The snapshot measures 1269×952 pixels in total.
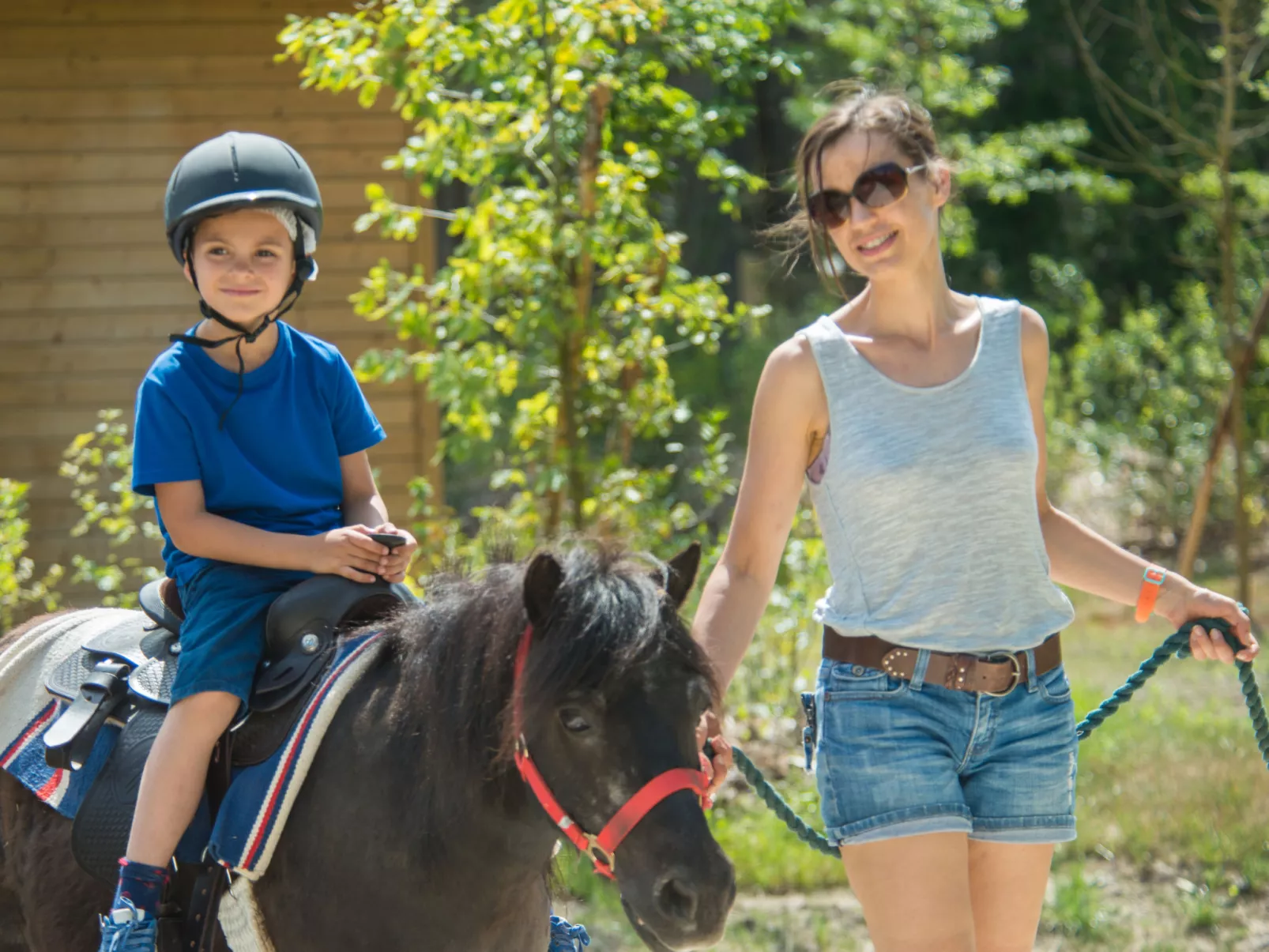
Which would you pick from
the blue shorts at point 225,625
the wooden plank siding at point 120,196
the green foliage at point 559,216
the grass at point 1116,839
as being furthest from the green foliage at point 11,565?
the blue shorts at point 225,625

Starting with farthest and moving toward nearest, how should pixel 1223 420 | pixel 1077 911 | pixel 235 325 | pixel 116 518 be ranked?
pixel 1223 420
pixel 116 518
pixel 1077 911
pixel 235 325

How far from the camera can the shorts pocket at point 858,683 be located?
2.33 meters

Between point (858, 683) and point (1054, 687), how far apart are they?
380 mm

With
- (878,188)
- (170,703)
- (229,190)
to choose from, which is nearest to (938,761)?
(878,188)

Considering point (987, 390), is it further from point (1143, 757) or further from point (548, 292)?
point (1143, 757)

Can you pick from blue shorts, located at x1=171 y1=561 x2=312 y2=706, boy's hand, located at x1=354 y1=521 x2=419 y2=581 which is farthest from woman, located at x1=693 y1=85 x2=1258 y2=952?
blue shorts, located at x1=171 y1=561 x2=312 y2=706

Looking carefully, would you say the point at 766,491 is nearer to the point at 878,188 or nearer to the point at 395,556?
the point at 878,188

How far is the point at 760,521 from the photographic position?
8.00 ft

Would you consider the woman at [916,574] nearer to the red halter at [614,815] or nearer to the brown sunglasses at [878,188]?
the brown sunglasses at [878,188]

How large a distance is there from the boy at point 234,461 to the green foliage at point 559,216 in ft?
7.28

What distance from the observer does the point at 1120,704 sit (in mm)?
2689

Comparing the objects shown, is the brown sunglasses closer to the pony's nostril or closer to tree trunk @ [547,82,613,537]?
the pony's nostril

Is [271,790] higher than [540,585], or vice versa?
[540,585]

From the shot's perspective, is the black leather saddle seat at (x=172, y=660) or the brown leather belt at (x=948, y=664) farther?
the black leather saddle seat at (x=172, y=660)
